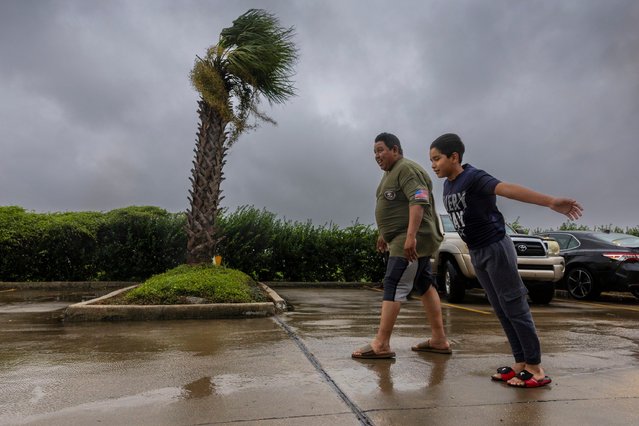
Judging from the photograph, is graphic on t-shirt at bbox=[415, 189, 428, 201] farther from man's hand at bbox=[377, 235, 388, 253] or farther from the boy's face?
man's hand at bbox=[377, 235, 388, 253]

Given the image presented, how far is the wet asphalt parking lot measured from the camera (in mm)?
2945

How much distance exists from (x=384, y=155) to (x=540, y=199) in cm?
167

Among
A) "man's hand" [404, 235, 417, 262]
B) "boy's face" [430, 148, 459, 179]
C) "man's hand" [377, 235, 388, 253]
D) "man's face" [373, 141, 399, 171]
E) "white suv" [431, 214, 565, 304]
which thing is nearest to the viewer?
"boy's face" [430, 148, 459, 179]

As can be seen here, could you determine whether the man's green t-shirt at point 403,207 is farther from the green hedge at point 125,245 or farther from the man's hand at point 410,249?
the green hedge at point 125,245

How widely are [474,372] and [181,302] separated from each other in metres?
4.65

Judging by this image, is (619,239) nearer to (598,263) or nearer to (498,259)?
(598,263)

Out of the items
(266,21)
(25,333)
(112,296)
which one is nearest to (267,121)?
(266,21)

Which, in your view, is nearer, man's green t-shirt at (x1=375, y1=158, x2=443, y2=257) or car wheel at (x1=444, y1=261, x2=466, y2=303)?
man's green t-shirt at (x1=375, y1=158, x2=443, y2=257)

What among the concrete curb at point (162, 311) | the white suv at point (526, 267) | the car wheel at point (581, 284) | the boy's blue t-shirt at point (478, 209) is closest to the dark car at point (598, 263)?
the car wheel at point (581, 284)

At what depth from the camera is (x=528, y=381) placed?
349 cm

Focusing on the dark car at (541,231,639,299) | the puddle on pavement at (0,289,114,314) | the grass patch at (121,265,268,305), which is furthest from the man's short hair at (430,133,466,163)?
the dark car at (541,231,639,299)

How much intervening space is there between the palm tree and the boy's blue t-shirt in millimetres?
7837

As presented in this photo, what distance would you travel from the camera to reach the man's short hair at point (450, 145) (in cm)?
380

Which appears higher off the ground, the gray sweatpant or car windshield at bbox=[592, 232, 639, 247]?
car windshield at bbox=[592, 232, 639, 247]
